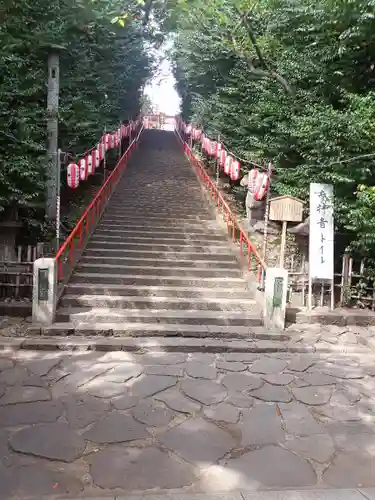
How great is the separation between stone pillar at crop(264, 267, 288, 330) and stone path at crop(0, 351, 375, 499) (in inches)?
44.5

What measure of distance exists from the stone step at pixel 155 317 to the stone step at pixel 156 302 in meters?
0.14

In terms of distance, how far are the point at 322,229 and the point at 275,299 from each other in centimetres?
209

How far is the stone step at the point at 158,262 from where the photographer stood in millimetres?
9445

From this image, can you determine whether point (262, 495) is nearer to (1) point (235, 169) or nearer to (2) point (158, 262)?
(2) point (158, 262)

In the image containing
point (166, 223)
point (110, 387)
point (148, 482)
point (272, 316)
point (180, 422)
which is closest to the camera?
point (148, 482)

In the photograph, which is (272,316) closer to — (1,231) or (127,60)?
(1,231)

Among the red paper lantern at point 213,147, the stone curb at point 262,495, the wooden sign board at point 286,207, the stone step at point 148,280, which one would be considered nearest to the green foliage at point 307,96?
the red paper lantern at point 213,147

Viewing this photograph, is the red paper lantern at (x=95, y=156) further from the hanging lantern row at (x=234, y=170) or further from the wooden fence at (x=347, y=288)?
the wooden fence at (x=347, y=288)

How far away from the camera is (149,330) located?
22.4 ft

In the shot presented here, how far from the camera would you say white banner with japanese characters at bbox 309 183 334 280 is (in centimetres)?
819

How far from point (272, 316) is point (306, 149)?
15.4 ft

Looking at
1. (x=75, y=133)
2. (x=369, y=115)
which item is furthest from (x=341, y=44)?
(x=75, y=133)

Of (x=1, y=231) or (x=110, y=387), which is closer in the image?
(x=110, y=387)

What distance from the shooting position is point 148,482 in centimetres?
327
